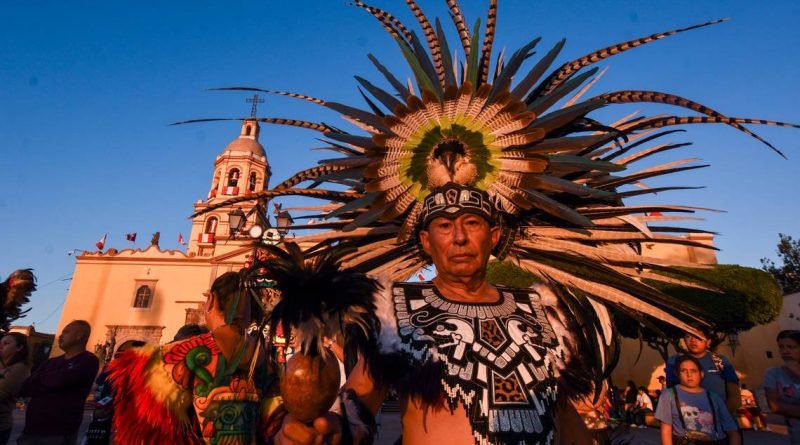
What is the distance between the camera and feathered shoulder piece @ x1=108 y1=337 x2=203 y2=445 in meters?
2.87

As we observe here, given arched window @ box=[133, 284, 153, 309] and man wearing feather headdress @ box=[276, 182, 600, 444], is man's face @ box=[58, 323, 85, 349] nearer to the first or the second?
man wearing feather headdress @ box=[276, 182, 600, 444]

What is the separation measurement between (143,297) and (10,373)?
4033cm

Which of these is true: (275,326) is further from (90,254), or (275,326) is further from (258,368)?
(90,254)

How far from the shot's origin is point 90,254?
41.2 metres

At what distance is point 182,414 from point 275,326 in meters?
2.15

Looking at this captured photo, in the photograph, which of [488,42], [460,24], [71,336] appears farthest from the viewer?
[71,336]

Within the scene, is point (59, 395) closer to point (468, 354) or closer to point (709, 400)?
point (468, 354)

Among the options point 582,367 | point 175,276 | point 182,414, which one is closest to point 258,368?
point 182,414

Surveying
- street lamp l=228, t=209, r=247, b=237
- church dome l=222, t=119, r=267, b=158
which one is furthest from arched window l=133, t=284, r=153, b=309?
street lamp l=228, t=209, r=247, b=237

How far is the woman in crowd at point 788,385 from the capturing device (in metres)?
4.41

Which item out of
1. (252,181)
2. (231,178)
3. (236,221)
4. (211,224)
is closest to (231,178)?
(231,178)

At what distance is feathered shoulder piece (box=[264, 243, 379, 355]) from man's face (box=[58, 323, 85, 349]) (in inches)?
176

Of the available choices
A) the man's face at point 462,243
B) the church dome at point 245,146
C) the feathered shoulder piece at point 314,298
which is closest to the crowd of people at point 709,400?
the man's face at point 462,243

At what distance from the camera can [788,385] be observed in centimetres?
453
